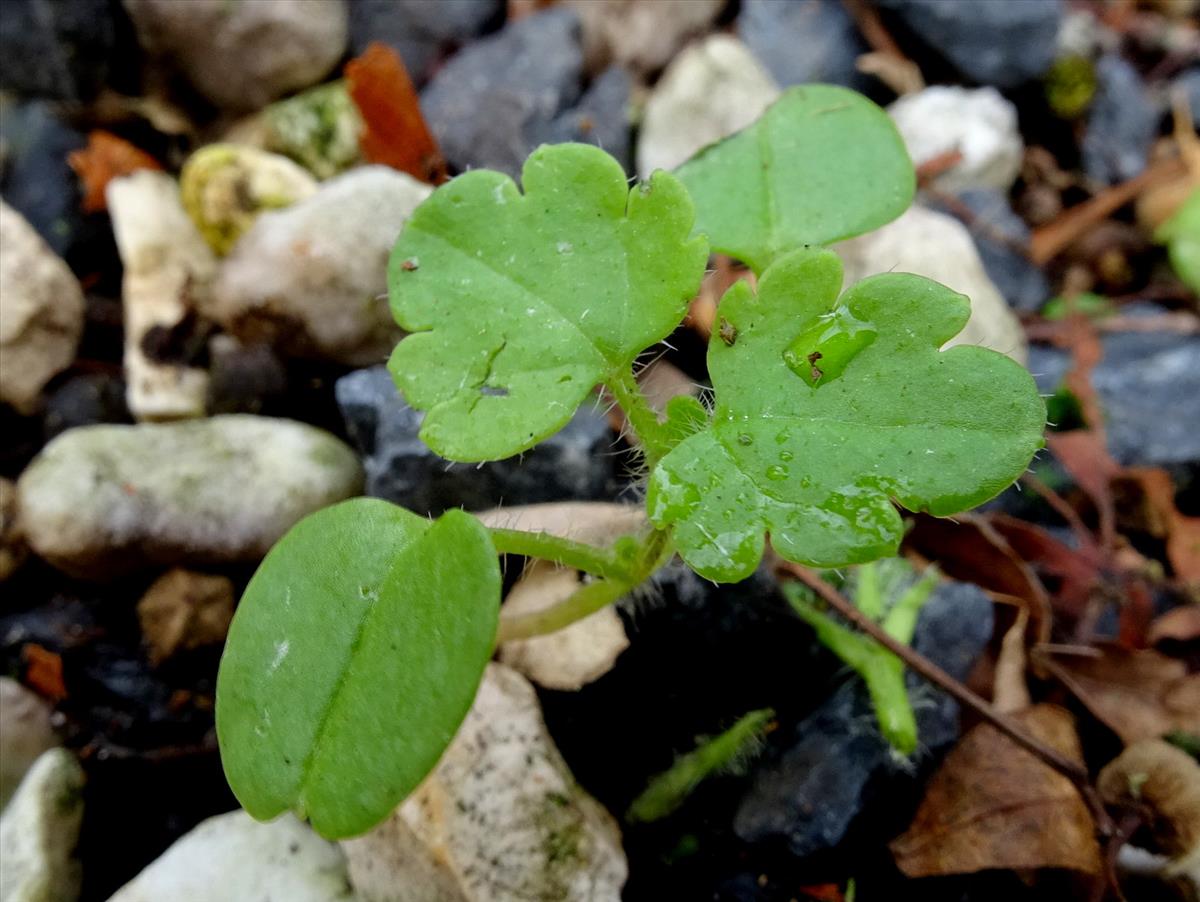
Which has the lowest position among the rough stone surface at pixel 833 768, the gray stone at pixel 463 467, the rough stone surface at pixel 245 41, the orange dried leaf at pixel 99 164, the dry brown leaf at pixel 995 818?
the dry brown leaf at pixel 995 818

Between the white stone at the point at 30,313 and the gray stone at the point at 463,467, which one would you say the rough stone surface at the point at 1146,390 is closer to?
the gray stone at the point at 463,467

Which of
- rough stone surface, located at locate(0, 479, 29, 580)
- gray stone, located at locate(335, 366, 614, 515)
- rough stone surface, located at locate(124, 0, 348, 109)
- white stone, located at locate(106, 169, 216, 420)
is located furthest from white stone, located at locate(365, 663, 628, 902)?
rough stone surface, located at locate(124, 0, 348, 109)

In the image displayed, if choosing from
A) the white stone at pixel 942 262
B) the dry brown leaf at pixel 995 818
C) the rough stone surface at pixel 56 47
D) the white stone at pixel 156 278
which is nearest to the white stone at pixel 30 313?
the white stone at pixel 156 278

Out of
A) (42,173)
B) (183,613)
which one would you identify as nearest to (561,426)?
(183,613)

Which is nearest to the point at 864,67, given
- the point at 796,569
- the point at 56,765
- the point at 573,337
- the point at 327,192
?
the point at 327,192

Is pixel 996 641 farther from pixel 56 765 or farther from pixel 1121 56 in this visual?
pixel 1121 56

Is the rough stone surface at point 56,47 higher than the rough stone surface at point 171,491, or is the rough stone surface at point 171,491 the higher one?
the rough stone surface at point 56,47

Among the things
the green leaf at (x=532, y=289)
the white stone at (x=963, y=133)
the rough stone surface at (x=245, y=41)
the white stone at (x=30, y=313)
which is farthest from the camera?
the white stone at (x=963, y=133)
